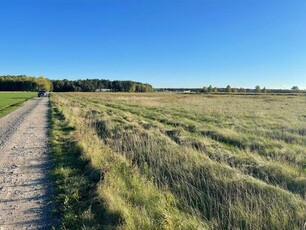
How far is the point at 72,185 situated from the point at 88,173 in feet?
3.06

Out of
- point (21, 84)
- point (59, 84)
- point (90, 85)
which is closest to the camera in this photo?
point (21, 84)

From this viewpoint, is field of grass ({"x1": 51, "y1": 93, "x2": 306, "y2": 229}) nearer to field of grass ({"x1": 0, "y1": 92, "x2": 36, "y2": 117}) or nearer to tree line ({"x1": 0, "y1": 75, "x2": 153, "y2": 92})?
field of grass ({"x1": 0, "y1": 92, "x2": 36, "y2": 117})

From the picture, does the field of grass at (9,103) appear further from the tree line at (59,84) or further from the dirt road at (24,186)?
the tree line at (59,84)

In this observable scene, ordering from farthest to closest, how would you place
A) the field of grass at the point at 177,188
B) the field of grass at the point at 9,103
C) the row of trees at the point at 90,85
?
the row of trees at the point at 90,85
the field of grass at the point at 9,103
the field of grass at the point at 177,188

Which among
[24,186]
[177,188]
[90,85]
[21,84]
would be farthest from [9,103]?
[90,85]

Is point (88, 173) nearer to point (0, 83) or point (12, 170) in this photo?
point (12, 170)

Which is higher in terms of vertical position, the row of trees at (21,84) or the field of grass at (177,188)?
the field of grass at (177,188)

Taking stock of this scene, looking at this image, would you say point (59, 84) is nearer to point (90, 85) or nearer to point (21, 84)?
point (90, 85)

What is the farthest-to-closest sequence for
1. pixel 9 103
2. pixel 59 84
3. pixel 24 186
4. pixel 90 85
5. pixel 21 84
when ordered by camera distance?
pixel 90 85
pixel 59 84
pixel 21 84
pixel 9 103
pixel 24 186

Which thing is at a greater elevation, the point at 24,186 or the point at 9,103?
the point at 24,186

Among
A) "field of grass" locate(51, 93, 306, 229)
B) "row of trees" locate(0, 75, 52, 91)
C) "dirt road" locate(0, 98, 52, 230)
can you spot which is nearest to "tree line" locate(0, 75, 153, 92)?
"row of trees" locate(0, 75, 52, 91)

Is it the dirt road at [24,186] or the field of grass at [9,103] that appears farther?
the field of grass at [9,103]

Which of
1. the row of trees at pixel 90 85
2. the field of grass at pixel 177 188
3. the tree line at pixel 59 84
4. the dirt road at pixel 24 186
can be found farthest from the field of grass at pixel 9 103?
the row of trees at pixel 90 85

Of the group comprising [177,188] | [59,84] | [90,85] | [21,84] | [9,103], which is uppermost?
[177,188]
